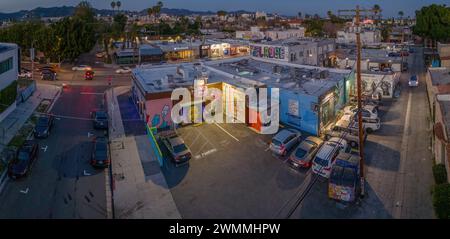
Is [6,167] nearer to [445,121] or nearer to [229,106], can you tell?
[229,106]

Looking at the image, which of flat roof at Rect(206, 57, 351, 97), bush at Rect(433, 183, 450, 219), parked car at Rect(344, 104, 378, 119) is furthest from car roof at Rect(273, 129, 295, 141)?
bush at Rect(433, 183, 450, 219)

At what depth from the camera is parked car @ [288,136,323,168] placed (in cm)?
1900

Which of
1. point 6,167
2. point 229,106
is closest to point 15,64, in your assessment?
point 6,167

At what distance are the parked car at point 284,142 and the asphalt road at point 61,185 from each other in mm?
9967

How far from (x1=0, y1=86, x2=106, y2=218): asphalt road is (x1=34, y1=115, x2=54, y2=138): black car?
16.5 inches

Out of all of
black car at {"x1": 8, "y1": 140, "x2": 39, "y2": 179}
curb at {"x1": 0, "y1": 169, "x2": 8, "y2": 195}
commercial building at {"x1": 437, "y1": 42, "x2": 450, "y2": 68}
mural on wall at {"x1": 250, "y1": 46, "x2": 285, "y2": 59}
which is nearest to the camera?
curb at {"x1": 0, "y1": 169, "x2": 8, "y2": 195}

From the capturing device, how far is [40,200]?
16.2 metres

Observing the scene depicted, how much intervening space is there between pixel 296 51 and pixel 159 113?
24799 millimetres

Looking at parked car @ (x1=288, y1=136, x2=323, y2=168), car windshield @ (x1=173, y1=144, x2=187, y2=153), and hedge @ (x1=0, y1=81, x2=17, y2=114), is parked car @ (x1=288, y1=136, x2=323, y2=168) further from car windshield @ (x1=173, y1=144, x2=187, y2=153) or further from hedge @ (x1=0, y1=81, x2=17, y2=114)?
hedge @ (x1=0, y1=81, x2=17, y2=114)

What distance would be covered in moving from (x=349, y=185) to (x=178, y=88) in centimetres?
1464

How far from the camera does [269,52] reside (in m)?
45.2

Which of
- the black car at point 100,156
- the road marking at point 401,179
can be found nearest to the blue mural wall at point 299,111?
the road marking at point 401,179

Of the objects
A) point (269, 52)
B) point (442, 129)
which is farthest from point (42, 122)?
point (269, 52)

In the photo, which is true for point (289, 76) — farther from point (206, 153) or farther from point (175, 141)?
point (175, 141)
